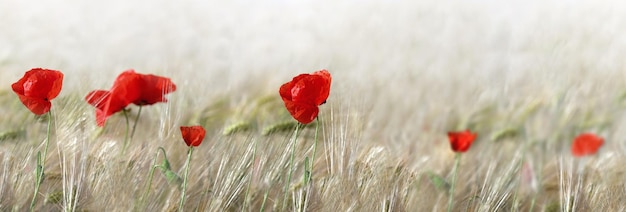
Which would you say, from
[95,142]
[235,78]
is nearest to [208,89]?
[235,78]

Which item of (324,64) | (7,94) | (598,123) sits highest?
(7,94)

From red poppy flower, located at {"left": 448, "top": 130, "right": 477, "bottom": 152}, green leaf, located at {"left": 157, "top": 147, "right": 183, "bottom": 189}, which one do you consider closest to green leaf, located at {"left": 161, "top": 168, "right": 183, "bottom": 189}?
green leaf, located at {"left": 157, "top": 147, "right": 183, "bottom": 189}

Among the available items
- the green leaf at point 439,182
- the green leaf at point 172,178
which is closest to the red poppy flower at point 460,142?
the green leaf at point 439,182

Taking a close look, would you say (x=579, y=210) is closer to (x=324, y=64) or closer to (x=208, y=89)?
(x=208, y=89)

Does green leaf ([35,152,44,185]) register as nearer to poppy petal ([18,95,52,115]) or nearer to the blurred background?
poppy petal ([18,95,52,115])

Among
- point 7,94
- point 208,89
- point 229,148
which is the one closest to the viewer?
point 229,148

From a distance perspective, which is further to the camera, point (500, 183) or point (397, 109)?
point (397, 109)
